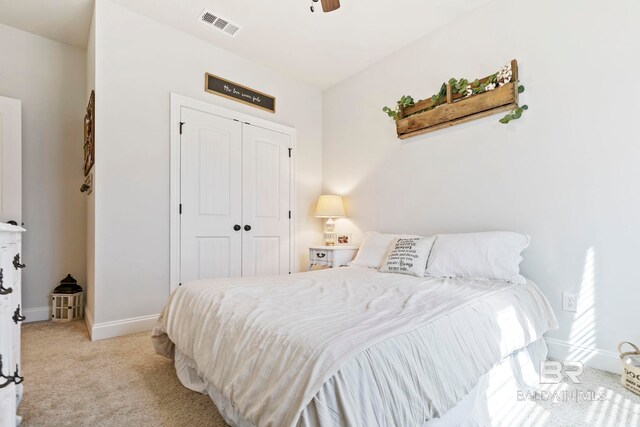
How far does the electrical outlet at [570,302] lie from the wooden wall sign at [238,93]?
330 centimetres

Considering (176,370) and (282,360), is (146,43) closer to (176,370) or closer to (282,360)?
(176,370)

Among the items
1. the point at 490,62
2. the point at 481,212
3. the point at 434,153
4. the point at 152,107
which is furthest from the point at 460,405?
the point at 152,107

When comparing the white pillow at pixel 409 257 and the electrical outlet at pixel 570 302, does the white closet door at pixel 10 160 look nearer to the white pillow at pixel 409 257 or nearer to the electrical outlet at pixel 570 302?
the white pillow at pixel 409 257

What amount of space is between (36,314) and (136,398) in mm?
2291

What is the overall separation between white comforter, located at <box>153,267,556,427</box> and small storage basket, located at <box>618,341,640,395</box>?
0.36m

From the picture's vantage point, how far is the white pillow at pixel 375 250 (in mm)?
2805

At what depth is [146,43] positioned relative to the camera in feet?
9.39

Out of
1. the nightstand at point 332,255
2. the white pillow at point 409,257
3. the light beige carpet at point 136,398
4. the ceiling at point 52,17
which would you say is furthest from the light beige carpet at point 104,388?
the ceiling at point 52,17

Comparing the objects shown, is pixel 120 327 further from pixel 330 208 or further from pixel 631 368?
pixel 631 368

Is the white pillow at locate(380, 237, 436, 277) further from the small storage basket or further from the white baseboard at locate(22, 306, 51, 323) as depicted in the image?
the white baseboard at locate(22, 306, 51, 323)

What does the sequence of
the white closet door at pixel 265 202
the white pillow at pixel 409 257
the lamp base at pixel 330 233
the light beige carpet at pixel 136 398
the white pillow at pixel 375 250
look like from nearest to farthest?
the light beige carpet at pixel 136 398 < the white pillow at pixel 409 257 < the white pillow at pixel 375 250 < the white closet door at pixel 265 202 < the lamp base at pixel 330 233

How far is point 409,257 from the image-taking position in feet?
7.90

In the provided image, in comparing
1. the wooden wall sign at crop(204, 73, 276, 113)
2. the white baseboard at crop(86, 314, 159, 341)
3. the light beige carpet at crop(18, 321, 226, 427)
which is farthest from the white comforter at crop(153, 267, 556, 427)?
the wooden wall sign at crop(204, 73, 276, 113)

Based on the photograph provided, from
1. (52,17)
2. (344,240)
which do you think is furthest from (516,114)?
(52,17)
